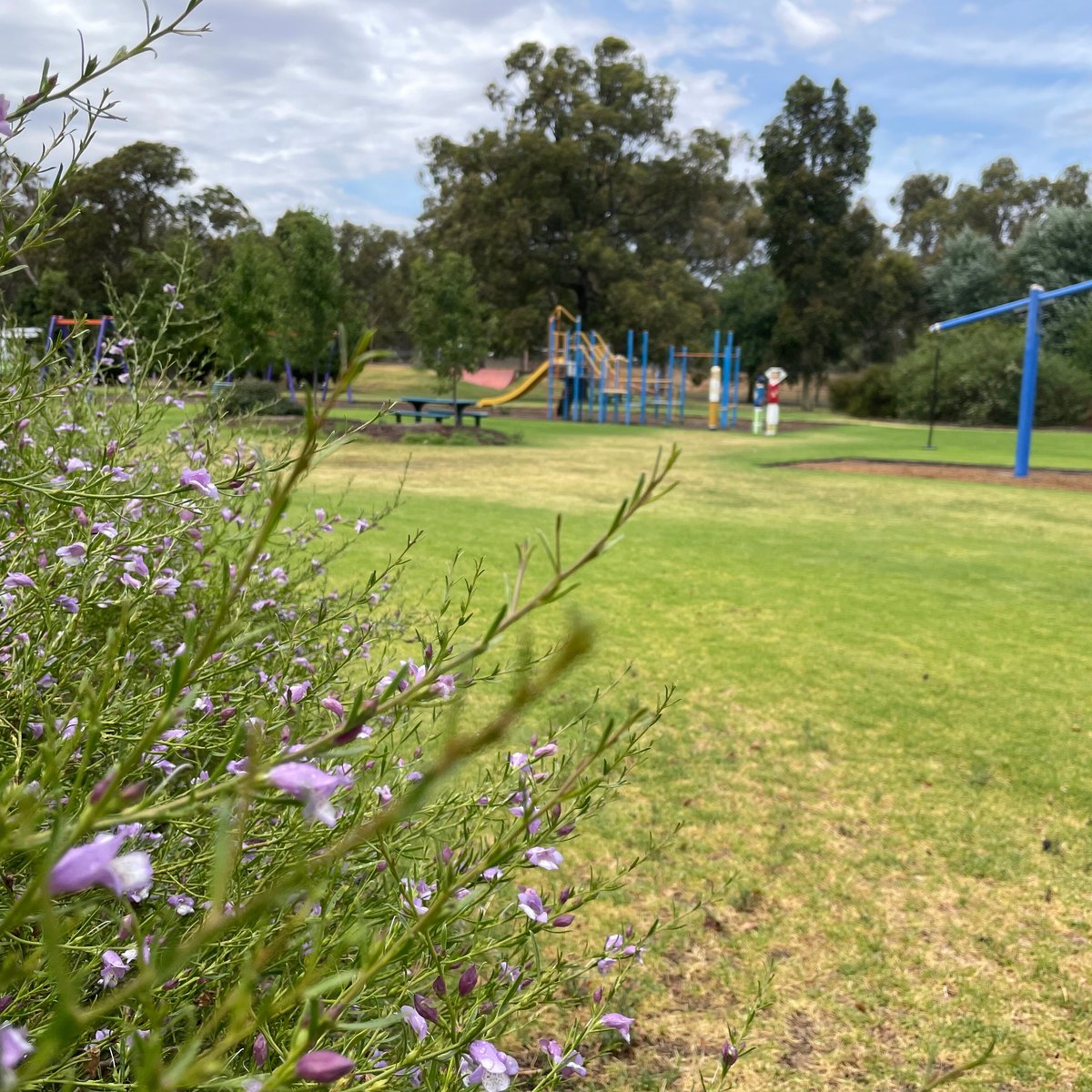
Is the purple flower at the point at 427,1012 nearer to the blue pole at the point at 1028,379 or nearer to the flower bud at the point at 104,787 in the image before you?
the flower bud at the point at 104,787

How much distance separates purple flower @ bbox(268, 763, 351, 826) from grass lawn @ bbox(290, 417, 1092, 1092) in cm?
18

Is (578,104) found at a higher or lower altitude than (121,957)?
higher

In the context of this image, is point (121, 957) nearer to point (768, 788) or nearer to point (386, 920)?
point (386, 920)

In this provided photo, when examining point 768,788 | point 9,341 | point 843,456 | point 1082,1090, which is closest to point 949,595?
point 768,788

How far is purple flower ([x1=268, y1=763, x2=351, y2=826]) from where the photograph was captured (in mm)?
520

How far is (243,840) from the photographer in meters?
1.41

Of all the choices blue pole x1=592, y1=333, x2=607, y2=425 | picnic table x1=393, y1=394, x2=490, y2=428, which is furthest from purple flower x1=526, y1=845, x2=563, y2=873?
blue pole x1=592, y1=333, x2=607, y2=425

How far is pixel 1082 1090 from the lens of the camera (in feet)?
7.60

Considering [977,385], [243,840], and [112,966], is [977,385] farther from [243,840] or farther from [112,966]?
[112,966]

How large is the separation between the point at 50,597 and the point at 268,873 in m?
0.58

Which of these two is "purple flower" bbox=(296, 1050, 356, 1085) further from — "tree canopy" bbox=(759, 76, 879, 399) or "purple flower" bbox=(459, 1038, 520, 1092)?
"tree canopy" bbox=(759, 76, 879, 399)

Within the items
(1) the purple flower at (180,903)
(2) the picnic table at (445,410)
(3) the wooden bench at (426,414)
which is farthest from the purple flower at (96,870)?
(3) the wooden bench at (426,414)

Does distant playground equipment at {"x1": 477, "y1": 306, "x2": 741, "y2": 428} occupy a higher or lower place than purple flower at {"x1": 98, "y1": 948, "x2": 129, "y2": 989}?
higher

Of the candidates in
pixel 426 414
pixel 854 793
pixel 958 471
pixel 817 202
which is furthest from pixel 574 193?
pixel 854 793
